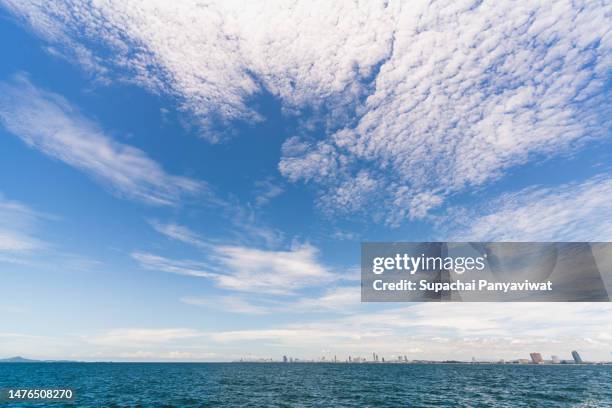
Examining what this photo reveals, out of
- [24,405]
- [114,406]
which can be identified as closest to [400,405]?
[114,406]

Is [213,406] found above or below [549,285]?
below

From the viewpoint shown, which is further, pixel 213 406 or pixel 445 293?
pixel 213 406

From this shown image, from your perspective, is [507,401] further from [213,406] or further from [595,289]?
[213,406]

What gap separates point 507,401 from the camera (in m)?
50.0

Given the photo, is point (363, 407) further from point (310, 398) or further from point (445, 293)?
point (445, 293)

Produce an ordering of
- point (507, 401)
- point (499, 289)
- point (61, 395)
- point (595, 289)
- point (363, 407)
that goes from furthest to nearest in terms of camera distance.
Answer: point (507, 401), point (363, 407), point (595, 289), point (499, 289), point (61, 395)

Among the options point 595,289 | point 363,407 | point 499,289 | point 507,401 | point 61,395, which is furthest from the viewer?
point 507,401

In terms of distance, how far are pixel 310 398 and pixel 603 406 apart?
41.1 meters

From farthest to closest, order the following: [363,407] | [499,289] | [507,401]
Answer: [507,401] → [363,407] → [499,289]

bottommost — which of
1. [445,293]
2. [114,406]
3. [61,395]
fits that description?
[114,406]

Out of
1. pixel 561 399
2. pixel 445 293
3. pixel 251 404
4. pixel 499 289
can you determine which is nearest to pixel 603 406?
pixel 561 399

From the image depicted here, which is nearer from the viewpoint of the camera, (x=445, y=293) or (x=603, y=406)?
(x=445, y=293)

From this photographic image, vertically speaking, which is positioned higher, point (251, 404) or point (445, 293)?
point (445, 293)

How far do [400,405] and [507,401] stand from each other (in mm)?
18577
